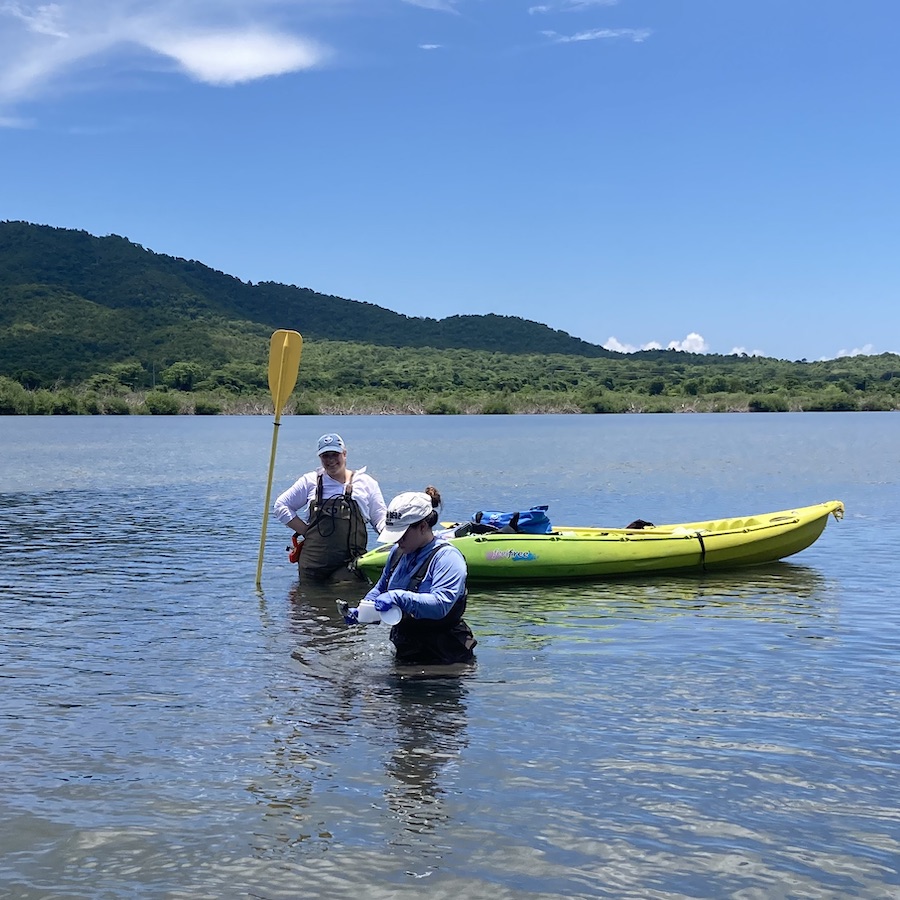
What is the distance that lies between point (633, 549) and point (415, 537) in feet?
25.6

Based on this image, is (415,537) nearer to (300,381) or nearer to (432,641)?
(432,641)

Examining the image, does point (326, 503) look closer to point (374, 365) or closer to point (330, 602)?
point (330, 602)

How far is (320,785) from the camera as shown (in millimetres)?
7262

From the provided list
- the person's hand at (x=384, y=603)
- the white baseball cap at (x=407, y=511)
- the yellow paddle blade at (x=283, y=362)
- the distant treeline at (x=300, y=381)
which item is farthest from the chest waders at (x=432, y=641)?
the distant treeline at (x=300, y=381)

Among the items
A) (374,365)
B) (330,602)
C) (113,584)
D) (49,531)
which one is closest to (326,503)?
(330,602)

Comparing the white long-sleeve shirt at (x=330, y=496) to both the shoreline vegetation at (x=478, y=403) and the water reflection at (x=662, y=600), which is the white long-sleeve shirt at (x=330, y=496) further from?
the shoreline vegetation at (x=478, y=403)

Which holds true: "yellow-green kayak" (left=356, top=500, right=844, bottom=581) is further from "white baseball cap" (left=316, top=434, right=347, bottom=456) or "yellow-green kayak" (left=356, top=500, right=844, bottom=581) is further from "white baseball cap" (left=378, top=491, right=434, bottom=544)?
"white baseball cap" (left=378, top=491, right=434, bottom=544)

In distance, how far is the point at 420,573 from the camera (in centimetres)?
895

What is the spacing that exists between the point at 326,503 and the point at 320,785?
651cm

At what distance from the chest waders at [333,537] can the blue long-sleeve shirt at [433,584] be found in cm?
452

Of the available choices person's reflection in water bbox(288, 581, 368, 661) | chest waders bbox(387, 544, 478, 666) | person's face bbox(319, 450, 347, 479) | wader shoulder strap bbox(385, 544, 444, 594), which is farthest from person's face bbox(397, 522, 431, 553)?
person's face bbox(319, 450, 347, 479)

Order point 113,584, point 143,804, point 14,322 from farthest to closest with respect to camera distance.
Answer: point 14,322
point 113,584
point 143,804

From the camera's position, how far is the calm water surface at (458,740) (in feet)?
19.8

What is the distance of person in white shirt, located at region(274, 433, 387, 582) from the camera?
13.4 metres
